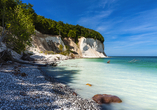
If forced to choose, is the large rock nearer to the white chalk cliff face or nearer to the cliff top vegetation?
the cliff top vegetation

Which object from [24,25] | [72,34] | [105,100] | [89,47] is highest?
[72,34]

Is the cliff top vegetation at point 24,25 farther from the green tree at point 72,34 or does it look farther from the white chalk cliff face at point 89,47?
the white chalk cliff face at point 89,47

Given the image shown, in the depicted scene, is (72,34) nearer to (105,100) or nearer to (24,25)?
(24,25)

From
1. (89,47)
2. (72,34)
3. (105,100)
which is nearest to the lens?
(105,100)

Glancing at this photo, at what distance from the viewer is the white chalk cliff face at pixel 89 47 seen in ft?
217

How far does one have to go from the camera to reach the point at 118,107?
425 cm

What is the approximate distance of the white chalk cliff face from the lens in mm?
66188

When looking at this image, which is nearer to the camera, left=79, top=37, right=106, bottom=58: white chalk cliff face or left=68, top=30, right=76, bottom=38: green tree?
left=68, top=30, right=76, bottom=38: green tree

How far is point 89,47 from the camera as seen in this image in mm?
69938

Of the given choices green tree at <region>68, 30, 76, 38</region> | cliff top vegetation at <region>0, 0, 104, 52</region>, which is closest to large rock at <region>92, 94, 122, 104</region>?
cliff top vegetation at <region>0, 0, 104, 52</region>

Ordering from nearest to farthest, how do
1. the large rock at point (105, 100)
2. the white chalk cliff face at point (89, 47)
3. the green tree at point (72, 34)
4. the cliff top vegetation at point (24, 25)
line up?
the large rock at point (105, 100), the cliff top vegetation at point (24, 25), the green tree at point (72, 34), the white chalk cliff face at point (89, 47)

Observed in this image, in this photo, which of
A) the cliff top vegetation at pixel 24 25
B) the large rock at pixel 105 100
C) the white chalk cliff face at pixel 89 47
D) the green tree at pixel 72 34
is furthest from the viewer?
the white chalk cliff face at pixel 89 47

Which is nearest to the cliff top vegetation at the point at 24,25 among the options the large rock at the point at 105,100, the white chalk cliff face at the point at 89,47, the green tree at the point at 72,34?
the green tree at the point at 72,34

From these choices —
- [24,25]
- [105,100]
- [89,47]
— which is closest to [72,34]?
[89,47]
